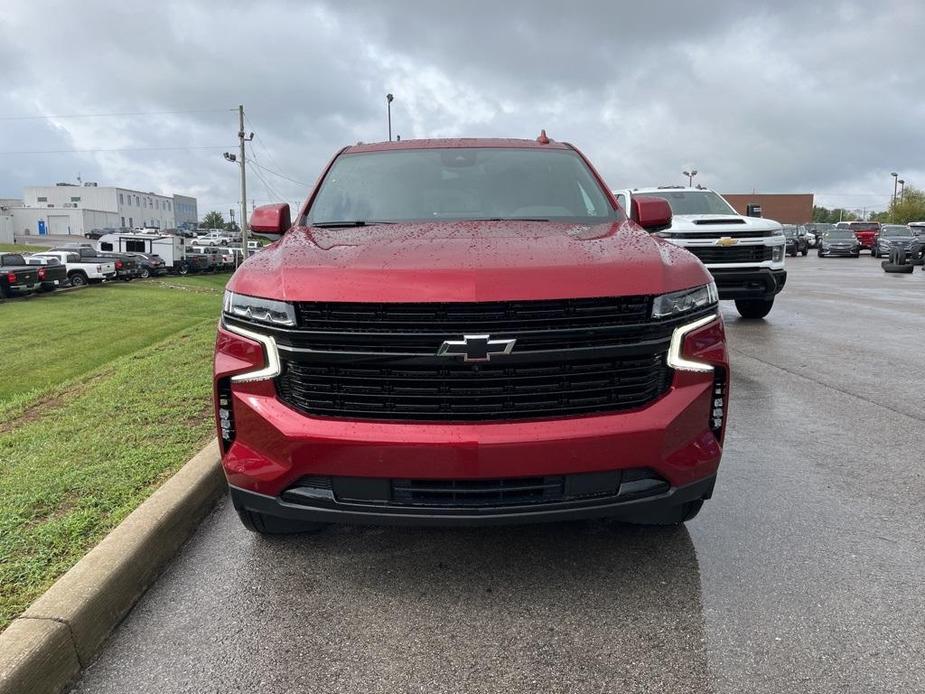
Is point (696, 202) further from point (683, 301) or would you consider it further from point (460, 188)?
point (683, 301)

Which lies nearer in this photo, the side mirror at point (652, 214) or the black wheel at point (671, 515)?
the black wheel at point (671, 515)

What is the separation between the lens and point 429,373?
2648 millimetres

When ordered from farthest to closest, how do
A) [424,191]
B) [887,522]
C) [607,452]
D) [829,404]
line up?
[829,404] → [424,191] → [887,522] → [607,452]

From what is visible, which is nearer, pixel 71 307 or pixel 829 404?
pixel 829 404

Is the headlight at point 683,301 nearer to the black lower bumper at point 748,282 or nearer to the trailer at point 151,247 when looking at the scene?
the black lower bumper at point 748,282

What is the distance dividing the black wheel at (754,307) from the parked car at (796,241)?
115ft

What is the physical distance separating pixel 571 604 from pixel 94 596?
1779mm

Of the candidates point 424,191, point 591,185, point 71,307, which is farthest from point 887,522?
point 71,307

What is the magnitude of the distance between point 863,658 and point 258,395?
91.7 inches

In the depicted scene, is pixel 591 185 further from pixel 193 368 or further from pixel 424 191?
pixel 193 368

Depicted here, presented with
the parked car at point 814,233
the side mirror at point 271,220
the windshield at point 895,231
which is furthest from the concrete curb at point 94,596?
the parked car at point 814,233

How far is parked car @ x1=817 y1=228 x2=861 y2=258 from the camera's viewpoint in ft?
128

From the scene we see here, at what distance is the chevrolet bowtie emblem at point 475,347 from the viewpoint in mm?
2593

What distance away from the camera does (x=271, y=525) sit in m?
3.22
